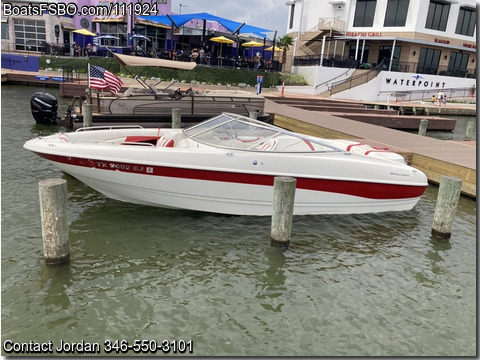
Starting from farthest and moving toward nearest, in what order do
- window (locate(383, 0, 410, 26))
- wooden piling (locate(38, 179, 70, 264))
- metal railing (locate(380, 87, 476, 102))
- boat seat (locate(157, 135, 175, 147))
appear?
window (locate(383, 0, 410, 26)) < metal railing (locate(380, 87, 476, 102)) < boat seat (locate(157, 135, 175, 147)) < wooden piling (locate(38, 179, 70, 264))

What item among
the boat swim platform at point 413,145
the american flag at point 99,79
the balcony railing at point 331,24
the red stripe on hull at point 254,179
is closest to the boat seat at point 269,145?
the red stripe on hull at point 254,179

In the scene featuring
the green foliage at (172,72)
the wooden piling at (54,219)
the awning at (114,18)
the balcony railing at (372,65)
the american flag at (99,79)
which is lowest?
the wooden piling at (54,219)

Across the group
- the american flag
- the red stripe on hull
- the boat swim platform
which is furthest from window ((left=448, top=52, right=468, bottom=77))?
the red stripe on hull

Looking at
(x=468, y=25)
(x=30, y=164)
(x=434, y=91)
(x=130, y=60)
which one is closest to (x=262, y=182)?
(x=30, y=164)

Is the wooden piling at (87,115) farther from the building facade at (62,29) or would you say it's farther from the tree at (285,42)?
the tree at (285,42)

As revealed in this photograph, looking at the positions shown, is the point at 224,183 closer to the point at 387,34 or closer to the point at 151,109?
the point at 151,109

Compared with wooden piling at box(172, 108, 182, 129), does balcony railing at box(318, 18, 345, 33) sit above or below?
above

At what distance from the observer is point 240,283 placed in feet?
18.1

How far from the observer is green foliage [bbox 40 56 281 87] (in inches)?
1091

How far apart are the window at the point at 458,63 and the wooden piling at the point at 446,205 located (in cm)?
3632

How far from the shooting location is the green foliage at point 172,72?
2772 centimetres

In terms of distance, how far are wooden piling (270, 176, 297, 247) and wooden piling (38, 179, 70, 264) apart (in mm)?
3160

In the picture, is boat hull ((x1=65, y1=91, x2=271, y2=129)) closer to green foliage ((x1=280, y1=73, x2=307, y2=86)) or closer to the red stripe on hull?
the red stripe on hull

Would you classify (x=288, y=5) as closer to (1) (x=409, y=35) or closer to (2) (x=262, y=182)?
(1) (x=409, y=35)
